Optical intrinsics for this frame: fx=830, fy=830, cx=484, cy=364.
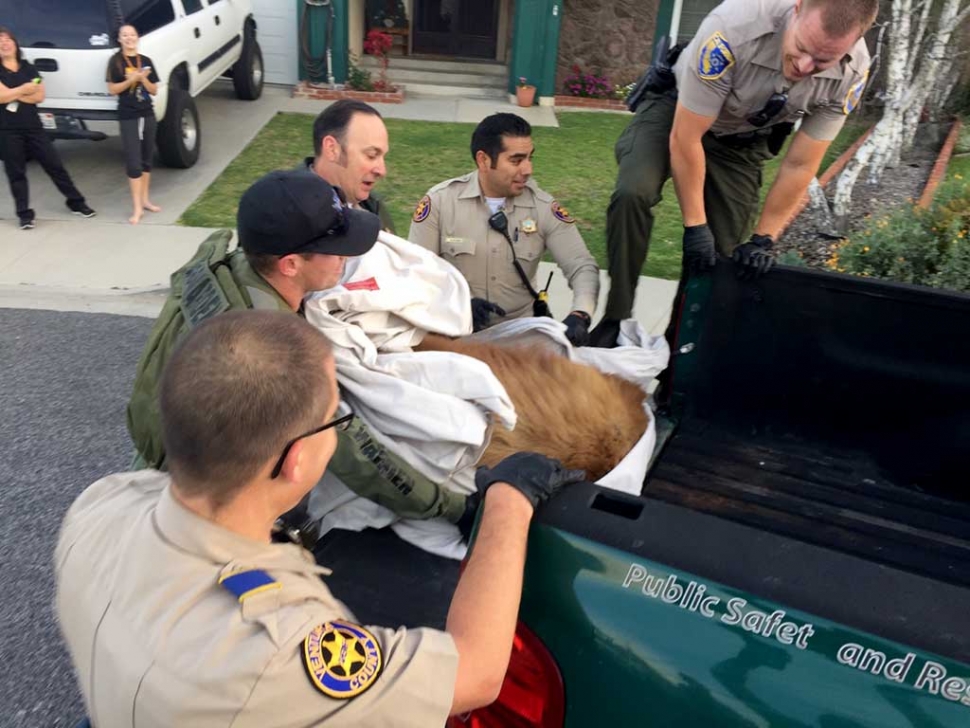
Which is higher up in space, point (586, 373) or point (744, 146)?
point (744, 146)

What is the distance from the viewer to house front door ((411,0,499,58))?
14.3m

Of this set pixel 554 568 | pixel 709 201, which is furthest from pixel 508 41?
pixel 554 568

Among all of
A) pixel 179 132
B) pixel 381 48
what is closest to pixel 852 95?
pixel 179 132

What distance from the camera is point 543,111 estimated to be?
12328 mm

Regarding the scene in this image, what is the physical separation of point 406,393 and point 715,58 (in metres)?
1.98

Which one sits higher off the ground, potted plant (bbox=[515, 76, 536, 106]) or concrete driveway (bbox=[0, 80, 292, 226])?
potted plant (bbox=[515, 76, 536, 106])

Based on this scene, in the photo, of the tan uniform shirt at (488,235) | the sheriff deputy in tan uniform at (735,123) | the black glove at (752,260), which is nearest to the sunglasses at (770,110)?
the sheriff deputy in tan uniform at (735,123)

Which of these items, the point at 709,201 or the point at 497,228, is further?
the point at 709,201

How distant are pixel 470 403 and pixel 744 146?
7.82ft

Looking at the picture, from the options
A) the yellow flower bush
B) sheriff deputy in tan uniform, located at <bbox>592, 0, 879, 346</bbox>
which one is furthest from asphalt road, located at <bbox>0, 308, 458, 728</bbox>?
the yellow flower bush

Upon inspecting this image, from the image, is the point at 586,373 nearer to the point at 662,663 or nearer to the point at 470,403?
the point at 470,403

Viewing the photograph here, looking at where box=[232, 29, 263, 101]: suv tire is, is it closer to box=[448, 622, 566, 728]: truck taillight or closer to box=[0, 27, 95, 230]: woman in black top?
box=[0, 27, 95, 230]: woman in black top

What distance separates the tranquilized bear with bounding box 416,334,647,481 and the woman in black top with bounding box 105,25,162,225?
19.4ft

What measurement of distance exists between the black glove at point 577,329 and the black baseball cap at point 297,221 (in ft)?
3.76
